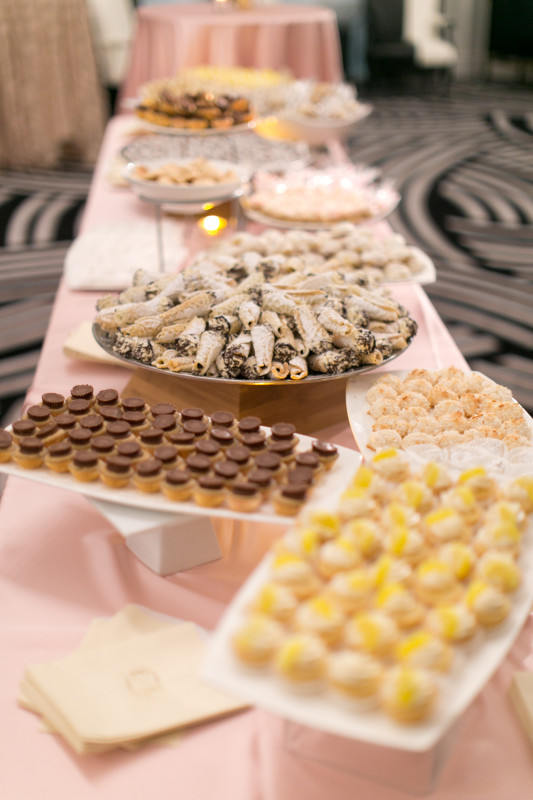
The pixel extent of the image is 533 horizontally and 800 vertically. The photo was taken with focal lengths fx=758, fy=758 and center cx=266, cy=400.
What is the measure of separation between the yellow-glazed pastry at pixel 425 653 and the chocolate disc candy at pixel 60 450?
1.54 feet

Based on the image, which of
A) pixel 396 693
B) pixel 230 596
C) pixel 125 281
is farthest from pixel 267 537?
pixel 125 281

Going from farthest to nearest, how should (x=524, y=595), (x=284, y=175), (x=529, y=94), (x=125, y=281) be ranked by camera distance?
(x=529, y=94) → (x=284, y=175) → (x=125, y=281) → (x=524, y=595)

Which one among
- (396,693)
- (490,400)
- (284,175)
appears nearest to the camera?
(396,693)

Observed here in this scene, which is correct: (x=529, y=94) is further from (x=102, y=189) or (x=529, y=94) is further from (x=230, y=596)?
(x=230, y=596)

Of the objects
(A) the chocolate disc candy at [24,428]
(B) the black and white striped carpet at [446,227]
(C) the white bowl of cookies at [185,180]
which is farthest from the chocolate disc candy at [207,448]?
(B) the black and white striped carpet at [446,227]

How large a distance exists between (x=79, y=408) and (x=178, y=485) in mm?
232

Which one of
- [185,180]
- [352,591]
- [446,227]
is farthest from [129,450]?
[446,227]

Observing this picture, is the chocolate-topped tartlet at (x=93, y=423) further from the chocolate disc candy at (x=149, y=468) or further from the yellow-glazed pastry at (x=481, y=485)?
the yellow-glazed pastry at (x=481, y=485)

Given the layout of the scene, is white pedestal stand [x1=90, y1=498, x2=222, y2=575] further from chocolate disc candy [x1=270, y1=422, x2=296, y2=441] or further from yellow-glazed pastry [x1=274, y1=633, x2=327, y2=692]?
yellow-glazed pastry [x1=274, y1=633, x2=327, y2=692]

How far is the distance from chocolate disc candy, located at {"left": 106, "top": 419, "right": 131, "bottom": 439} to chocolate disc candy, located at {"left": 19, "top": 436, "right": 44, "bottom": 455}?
8 centimetres

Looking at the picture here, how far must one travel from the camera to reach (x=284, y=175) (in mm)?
2359

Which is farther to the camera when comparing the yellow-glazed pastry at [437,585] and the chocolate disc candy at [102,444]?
the chocolate disc candy at [102,444]

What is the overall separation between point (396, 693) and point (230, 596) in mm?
398

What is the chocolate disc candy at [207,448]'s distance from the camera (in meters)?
0.87
